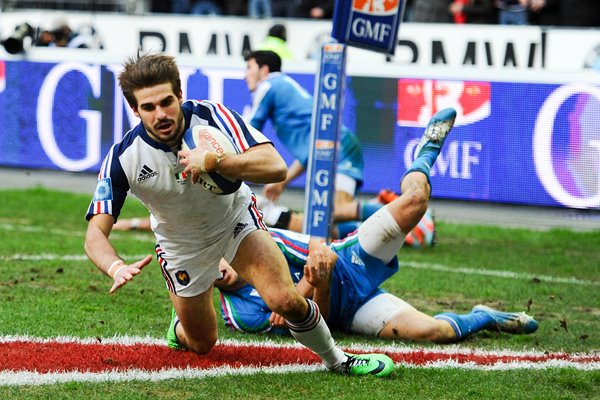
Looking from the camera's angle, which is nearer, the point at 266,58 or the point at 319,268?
the point at 319,268

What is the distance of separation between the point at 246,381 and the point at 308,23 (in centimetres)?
1266

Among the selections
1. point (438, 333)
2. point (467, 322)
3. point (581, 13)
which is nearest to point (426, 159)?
point (467, 322)

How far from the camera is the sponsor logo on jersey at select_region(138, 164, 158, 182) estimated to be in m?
6.16

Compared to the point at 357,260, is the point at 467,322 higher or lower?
lower

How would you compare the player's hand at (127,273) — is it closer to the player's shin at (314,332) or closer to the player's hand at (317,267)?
the player's shin at (314,332)

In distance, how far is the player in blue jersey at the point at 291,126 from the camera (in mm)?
11523

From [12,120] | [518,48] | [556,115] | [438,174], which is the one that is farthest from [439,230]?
[12,120]

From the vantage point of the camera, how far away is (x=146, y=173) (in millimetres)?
6164

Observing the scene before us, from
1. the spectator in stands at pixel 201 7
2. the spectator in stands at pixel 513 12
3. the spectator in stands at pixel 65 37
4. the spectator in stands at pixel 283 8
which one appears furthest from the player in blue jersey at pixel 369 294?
the spectator in stands at pixel 201 7

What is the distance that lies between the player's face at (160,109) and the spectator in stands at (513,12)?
1286cm

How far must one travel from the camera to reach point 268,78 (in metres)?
11.6

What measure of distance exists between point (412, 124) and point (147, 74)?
301 inches

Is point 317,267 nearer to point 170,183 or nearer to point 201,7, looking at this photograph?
point 170,183

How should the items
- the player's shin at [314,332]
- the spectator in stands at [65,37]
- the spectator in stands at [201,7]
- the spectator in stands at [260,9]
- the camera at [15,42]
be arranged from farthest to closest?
the spectator in stands at [201,7] < the spectator in stands at [260,9] < the spectator in stands at [65,37] < the camera at [15,42] < the player's shin at [314,332]
